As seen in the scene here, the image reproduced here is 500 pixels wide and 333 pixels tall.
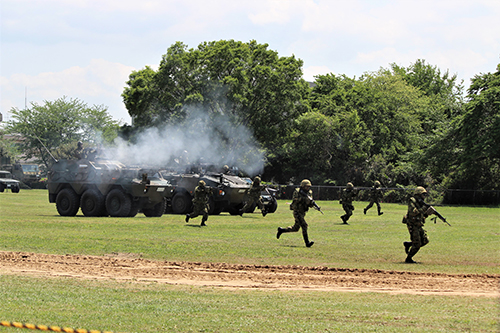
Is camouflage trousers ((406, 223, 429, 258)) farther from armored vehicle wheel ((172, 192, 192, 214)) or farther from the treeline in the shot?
the treeline

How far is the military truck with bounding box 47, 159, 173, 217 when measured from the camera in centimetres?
2480

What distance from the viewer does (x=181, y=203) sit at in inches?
1107

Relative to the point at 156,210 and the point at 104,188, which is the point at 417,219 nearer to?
the point at 156,210

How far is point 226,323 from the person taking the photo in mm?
7273

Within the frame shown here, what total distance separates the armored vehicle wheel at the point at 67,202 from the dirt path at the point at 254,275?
12.7 metres

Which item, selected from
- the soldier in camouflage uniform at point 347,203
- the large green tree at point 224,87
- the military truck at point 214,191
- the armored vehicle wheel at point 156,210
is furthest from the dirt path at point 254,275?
the large green tree at point 224,87

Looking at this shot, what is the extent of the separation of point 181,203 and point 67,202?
506 centimetres

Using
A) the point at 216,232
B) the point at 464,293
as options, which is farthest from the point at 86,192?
the point at 464,293

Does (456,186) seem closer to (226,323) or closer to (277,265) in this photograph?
(277,265)

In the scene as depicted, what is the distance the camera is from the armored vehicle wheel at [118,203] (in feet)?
81.9

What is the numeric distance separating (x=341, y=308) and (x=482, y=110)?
33.6 meters

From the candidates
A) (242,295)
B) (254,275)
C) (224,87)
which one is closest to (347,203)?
(254,275)

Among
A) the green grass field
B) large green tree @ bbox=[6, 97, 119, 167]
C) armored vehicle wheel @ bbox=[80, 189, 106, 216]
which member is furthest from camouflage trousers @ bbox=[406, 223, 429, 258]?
large green tree @ bbox=[6, 97, 119, 167]

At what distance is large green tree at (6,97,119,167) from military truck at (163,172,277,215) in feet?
156
